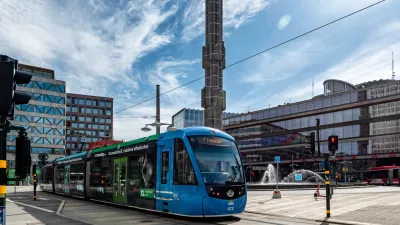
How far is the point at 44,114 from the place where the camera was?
95125mm

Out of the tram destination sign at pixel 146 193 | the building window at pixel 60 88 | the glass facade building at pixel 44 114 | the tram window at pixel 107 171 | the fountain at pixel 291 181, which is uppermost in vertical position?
the building window at pixel 60 88

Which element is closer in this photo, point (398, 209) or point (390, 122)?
point (398, 209)

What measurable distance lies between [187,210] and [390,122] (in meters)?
60.3

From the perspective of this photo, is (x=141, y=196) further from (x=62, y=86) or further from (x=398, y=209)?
(x=62, y=86)

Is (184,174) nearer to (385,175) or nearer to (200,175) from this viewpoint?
(200,175)

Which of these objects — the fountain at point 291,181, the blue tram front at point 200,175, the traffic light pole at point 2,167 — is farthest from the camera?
the fountain at point 291,181

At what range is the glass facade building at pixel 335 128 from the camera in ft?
212

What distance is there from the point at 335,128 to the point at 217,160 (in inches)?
2499

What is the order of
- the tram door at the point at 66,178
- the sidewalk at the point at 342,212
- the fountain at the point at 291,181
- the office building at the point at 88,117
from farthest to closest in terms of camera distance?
the office building at the point at 88,117
the fountain at the point at 291,181
the tram door at the point at 66,178
the sidewalk at the point at 342,212

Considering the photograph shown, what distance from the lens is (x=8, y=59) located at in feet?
19.0

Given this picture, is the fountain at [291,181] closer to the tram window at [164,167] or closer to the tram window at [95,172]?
the tram window at [95,172]

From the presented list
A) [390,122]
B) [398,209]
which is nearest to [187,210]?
[398,209]

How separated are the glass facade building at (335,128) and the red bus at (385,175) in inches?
455

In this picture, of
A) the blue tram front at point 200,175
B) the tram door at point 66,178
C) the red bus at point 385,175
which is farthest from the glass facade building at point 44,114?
the blue tram front at point 200,175
